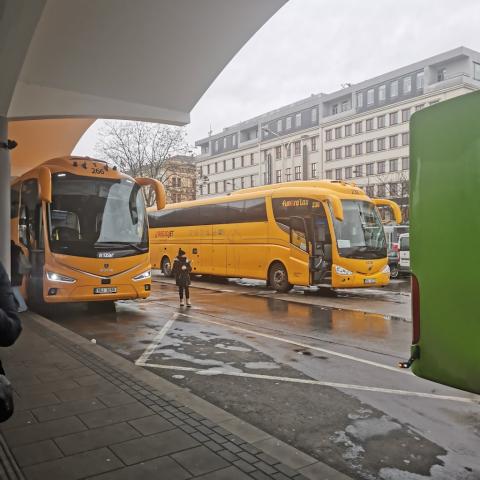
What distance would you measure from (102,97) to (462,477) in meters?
8.89

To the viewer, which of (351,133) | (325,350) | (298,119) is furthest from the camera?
(298,119)

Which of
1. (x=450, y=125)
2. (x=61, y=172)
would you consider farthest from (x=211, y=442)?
(x=61, y=172)

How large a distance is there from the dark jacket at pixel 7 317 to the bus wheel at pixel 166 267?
72.1 ft

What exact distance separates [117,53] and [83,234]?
450 cm

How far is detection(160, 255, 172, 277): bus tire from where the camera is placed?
2456 centimetres

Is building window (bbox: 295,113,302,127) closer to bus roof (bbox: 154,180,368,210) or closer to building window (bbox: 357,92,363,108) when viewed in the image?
building window (bbox: 357,92,363,108)

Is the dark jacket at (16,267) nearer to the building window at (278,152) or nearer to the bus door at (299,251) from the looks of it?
the bus door at (299,251)

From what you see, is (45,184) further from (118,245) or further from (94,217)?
(118,245)

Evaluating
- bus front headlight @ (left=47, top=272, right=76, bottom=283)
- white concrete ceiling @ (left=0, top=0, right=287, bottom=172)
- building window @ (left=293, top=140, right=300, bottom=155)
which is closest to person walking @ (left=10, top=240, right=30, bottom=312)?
bus front headlight @ (left=47, top=272, right=76, bottom=283)

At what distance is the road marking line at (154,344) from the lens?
290 inches

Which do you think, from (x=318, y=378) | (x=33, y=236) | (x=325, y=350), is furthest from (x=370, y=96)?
(x=318, y=378)

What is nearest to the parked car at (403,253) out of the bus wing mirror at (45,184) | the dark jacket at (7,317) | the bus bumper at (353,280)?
the bus bumper at (353,280)

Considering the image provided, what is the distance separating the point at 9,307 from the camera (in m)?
2.61

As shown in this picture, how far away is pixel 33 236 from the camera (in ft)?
37.3
